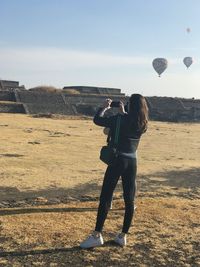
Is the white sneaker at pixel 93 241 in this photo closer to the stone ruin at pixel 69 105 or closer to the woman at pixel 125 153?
the woman at pixel 125 153

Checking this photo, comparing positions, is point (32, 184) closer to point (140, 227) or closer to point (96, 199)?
point (96, 199)

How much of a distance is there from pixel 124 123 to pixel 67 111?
3718 centimetres

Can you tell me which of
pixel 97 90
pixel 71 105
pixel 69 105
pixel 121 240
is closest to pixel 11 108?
pixel 69 105

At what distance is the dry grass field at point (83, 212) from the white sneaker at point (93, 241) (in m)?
0.07

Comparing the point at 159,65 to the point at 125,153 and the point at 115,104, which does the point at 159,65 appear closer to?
the point at 115,104

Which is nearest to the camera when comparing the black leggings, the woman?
the woman

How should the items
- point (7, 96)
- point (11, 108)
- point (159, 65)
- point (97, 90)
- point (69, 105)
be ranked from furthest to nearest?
point (159, 65)
point (97, 90)
point (7, 96)
point (69, 105)
point (11, 108)

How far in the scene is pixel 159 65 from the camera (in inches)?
2731

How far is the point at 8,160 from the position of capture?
14414 mm

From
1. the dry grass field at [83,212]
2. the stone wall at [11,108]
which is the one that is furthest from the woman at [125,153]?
the stone wall at [11,108]

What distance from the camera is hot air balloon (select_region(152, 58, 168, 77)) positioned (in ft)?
227

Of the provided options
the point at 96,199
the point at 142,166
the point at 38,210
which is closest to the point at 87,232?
the point at 38,210

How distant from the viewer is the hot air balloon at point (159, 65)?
227ft

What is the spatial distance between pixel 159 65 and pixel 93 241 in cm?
6447
